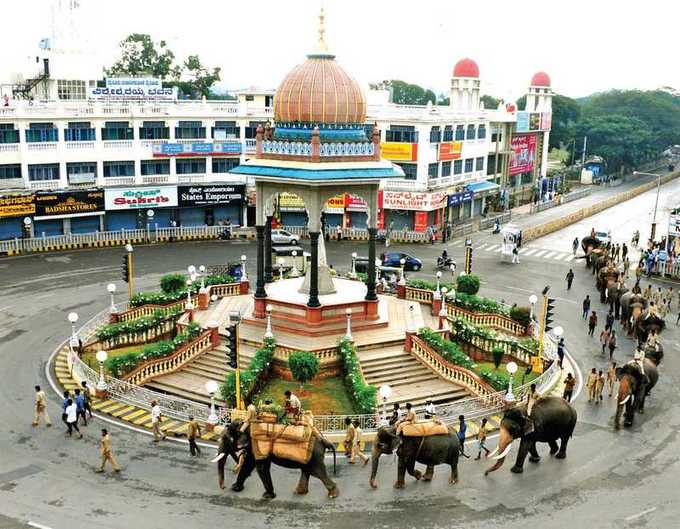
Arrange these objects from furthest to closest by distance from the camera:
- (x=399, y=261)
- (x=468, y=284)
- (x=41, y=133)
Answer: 1. (x=41, y=133)
2. (x=399, y=261)
3. (x=468, y=284)

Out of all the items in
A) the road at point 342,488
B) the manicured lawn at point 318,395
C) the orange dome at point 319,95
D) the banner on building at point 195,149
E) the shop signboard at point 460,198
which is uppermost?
the orange dome at point 319,95

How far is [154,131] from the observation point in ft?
193

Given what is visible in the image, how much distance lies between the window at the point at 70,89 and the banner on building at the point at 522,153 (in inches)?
1744

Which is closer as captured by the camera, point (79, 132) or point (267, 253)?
point (267, 253)

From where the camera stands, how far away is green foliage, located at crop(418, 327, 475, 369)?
28.0 meters

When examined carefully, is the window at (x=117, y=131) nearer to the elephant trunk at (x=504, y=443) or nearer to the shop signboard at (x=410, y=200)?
the shop signboard at (x=410, y=200)

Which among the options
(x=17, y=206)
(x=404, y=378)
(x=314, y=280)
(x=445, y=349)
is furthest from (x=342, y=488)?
(x=17, y=206)

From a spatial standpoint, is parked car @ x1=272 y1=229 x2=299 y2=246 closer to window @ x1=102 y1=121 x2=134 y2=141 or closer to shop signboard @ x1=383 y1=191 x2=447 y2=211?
shop signboard @ x1=383 y1=191 x2=447 y2=211

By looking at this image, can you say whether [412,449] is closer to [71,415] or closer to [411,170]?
[71,415]

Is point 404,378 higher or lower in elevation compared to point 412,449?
lower

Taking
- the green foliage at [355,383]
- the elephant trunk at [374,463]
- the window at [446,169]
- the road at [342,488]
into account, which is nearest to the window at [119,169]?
the window at [446,169]

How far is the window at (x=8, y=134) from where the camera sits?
171 ft

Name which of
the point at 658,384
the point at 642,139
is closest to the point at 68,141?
the point at 658,384

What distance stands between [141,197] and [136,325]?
2735 centimetres
